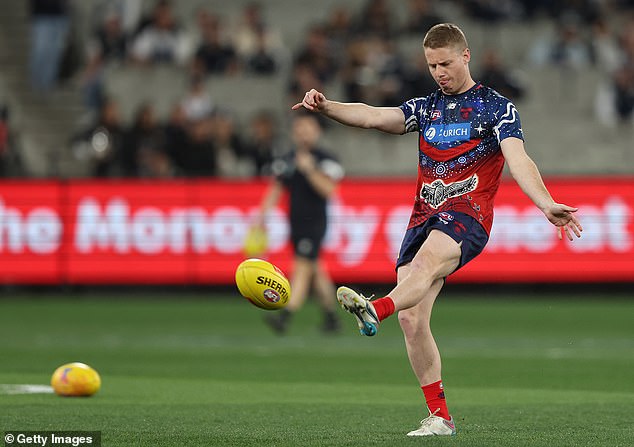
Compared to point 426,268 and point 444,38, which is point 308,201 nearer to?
point 444,38

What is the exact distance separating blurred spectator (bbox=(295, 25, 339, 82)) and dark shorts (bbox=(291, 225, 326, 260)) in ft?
27.4

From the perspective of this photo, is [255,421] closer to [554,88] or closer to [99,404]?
[99,404]

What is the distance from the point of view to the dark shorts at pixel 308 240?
1797cm

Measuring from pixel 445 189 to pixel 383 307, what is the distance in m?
1.10

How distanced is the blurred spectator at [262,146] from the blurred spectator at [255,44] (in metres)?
1.73

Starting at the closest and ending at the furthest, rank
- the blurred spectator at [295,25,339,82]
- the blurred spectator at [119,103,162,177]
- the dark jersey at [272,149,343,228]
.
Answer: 1. the dark jersey at [272,149,343,228]
2. the blurred spectator at [119,103,162,177]
3. the blurred spectator at [295,25,339,82]

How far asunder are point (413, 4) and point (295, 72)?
2.99 m

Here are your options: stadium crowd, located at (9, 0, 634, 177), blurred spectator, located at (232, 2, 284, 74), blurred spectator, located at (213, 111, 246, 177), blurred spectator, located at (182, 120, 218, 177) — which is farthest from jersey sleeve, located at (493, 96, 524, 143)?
blurred spectator, located at (232, 2, 284, 74)

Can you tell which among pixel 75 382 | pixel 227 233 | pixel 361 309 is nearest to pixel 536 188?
pixel 361 309

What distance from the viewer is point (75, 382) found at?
1102 centimetres

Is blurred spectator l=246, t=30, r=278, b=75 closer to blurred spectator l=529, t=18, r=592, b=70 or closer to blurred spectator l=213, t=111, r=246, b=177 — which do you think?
blurred spectator l=213, t=111, r=246, b=177

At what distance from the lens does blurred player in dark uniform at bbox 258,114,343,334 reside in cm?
1781

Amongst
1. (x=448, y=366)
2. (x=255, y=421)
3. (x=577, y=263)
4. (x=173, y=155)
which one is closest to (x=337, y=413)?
(x=255, y=421)

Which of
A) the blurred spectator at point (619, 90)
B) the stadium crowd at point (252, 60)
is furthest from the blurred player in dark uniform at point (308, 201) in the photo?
the blurred spectator at point (619, 90)
